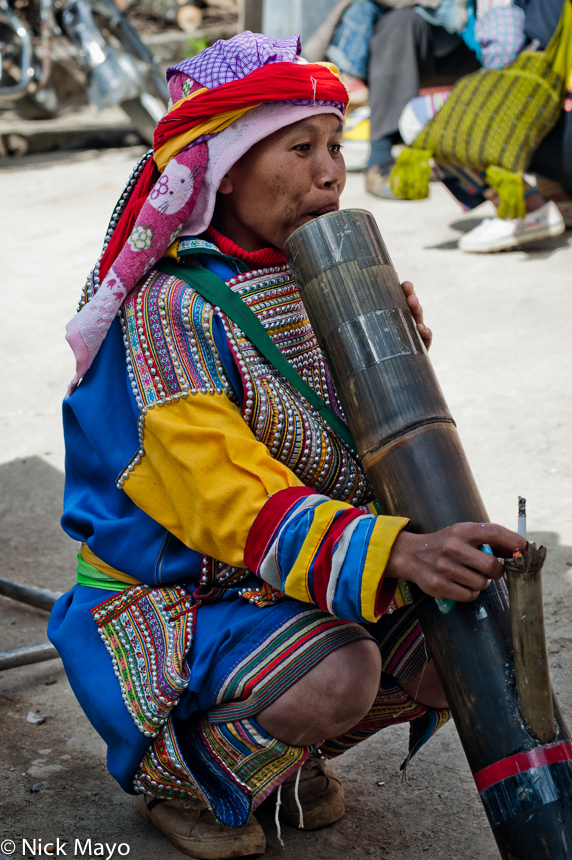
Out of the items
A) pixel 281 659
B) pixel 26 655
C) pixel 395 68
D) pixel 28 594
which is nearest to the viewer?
pixel 281 659

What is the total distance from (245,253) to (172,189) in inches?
8.3

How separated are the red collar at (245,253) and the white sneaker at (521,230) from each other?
4081 millimetres

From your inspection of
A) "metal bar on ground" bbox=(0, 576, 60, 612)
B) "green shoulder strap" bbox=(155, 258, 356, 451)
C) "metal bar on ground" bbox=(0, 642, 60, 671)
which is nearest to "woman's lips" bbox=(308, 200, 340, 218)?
"green shoulder strap" bbox=(155, 258, 356, 451)

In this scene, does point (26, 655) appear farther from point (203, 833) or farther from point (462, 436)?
point (462, 436)

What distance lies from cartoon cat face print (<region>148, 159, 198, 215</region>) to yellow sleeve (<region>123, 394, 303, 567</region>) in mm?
375

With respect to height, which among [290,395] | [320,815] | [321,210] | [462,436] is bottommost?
[462,436]

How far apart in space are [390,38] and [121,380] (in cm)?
630

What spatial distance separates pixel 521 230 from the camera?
18.4ft

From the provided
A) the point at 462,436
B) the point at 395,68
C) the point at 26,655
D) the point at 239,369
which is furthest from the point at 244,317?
the point at 395,68

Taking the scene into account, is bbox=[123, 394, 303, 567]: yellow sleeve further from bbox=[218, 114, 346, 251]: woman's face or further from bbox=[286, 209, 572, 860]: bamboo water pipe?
bbox=[218, 114, 346, 251]: woman's face

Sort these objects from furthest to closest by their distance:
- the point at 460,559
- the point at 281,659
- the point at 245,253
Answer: the point at 245,253 → the point at 281,659 → the point at 460,559

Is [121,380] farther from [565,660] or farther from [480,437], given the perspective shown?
[480,437]

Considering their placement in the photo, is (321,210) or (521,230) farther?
(521,230)

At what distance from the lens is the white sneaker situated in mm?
5629
